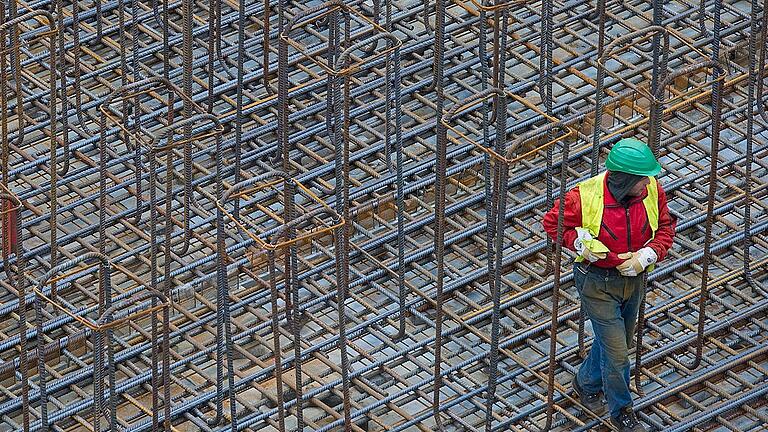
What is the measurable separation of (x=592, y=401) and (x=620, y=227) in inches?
54.6

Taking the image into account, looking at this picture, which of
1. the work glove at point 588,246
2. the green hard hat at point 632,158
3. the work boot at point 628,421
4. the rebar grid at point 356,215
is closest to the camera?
the green hard hat at point 632,158

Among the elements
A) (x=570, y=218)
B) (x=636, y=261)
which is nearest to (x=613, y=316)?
(x=636, y=261)

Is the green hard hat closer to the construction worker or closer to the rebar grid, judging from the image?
the construction worker

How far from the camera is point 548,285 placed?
48.4 feet

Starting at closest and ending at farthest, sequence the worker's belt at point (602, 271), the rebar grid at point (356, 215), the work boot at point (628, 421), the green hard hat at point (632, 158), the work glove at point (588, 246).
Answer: the green hard hat at point (632, 158) → the work glove at point (588, 246) → the worker's belt at point (602, 271) → the work boot at point (628, 421) → the rebar grid at point (356, 215)

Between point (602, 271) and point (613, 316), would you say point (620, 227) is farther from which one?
point (613, 316)

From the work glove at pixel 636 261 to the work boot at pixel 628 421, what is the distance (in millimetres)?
976

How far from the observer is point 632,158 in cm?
1280

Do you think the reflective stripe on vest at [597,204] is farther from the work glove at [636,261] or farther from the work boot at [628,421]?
the work boot at [628,421]

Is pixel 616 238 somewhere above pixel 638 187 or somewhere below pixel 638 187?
below

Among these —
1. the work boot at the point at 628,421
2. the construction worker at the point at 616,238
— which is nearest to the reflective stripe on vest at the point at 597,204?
the construction worker at the point at 616,238

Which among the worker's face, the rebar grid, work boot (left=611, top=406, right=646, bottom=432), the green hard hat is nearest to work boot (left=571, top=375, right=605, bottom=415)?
the rebar grid

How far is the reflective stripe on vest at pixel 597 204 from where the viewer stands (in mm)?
13000

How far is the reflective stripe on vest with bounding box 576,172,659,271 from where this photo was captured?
1300 cm
